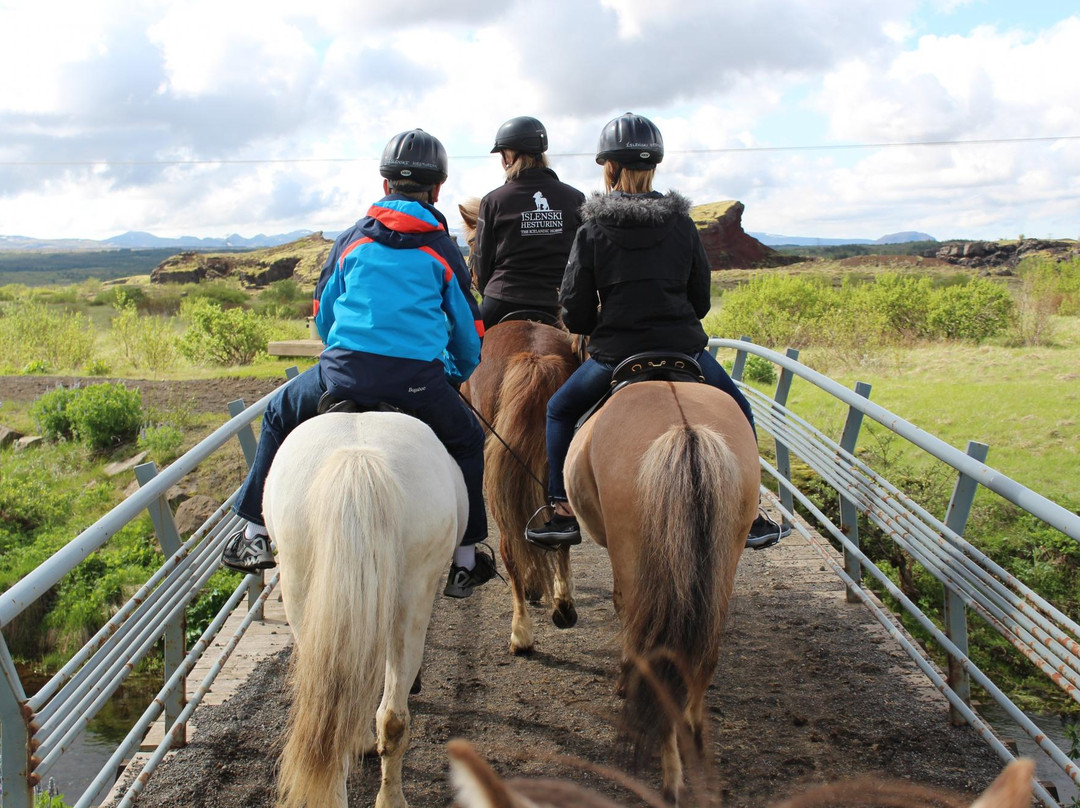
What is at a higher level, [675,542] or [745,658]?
[675,542]

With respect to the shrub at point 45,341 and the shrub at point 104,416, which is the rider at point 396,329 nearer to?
the shrub at point 104,416

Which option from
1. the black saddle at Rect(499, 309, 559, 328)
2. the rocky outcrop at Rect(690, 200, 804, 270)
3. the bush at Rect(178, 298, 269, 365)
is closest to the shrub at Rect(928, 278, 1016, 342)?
the bush at Rect(178, 298, 269, 365)

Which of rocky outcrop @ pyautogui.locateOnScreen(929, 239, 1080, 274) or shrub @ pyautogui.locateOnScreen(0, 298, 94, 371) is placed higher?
rocky outcrop @ pyautogui.locateOnScreen(929, 239, 1080, 274)

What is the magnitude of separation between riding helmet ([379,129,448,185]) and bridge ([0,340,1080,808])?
160cm

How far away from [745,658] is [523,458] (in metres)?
1.72

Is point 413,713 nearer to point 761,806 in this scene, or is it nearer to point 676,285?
point 761,806

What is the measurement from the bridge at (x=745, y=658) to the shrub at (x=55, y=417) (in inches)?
359

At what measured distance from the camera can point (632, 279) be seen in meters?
4.21

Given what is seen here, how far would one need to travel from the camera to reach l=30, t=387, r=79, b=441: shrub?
1306 centimetres

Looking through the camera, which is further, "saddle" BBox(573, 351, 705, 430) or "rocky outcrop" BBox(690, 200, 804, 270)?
"rocky outcrop" BBox(690, 200, 804, 270)

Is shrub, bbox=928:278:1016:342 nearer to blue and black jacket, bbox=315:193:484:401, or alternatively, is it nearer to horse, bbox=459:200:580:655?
horse, bbox=459:200:580:655

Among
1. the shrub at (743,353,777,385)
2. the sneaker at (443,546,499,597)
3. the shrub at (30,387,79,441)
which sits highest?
the sneaker at (443,546,499,597)

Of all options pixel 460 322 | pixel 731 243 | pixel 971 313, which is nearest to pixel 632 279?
pixel 460 322

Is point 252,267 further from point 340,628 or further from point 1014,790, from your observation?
point 1014,790
